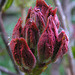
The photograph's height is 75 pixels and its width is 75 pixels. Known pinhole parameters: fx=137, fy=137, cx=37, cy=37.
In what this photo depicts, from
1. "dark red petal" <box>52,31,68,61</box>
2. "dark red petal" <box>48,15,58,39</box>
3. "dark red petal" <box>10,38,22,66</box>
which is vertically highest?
"dark red petal" <box>48,15,58,39</box>

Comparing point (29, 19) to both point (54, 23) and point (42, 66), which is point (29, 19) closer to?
point (54, 23)

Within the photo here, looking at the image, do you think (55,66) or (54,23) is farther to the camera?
(55,66)

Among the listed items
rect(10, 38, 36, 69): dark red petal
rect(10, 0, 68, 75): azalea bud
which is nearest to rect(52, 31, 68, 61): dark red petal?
rect(10, 0, 68, 75): azalea bud

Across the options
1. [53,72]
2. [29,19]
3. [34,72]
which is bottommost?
[53,72]

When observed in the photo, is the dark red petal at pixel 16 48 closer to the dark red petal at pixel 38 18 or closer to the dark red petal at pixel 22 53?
the dark red petal at pixel 22 53

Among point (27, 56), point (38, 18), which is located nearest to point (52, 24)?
point (38, 18)

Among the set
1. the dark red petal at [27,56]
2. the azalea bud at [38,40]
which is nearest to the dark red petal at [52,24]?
the azalea bud at [38,40]

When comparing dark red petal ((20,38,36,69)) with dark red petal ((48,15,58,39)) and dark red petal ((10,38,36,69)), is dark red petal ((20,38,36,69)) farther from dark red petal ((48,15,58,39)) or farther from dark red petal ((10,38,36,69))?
dark red petal ((48,15,58,39))

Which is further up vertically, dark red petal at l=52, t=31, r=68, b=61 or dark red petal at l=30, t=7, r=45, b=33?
dark red petal at l=30, t=7, r=45, b=33

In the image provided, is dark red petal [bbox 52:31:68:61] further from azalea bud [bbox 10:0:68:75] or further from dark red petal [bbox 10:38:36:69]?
dark red petal [bbox 10:38:36:69]

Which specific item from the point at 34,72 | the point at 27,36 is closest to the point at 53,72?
the point at 34,72

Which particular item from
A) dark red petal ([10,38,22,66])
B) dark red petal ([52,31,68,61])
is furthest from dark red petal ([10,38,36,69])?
dark red petal ([52,31,68,61])
